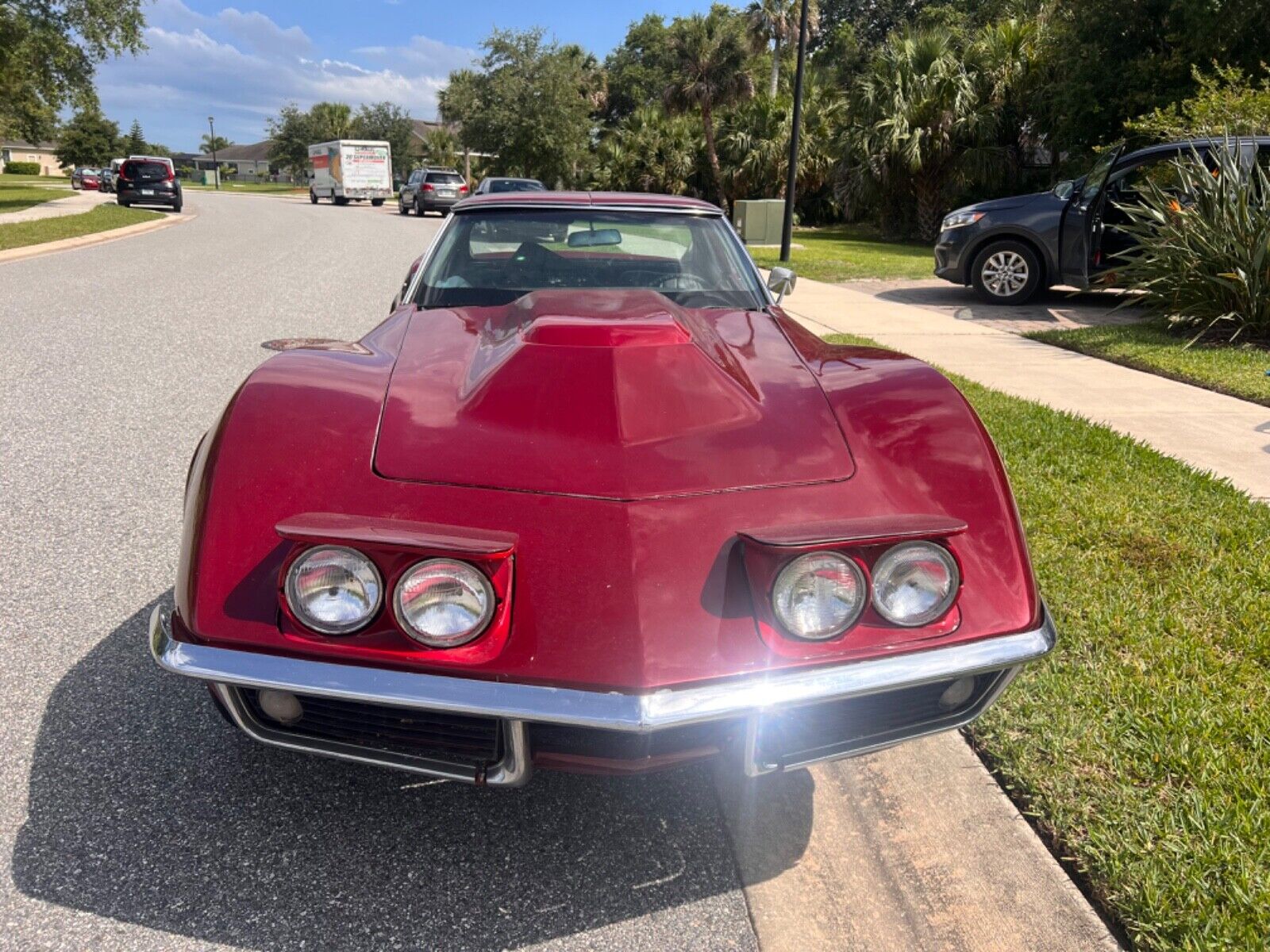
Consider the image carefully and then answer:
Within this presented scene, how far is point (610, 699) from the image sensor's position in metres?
1.73

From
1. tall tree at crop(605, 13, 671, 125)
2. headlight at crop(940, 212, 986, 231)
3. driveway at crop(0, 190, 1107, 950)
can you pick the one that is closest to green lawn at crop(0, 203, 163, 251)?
headlight at crop(940, 212, 986, 231)

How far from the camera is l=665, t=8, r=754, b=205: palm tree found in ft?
103

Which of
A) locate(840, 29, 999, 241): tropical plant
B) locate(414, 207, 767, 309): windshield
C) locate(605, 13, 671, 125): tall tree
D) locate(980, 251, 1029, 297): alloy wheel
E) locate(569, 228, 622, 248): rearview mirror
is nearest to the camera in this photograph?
locate(414, 207, 767, 309): windshield

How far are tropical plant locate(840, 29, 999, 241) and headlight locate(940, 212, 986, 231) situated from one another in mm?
11514

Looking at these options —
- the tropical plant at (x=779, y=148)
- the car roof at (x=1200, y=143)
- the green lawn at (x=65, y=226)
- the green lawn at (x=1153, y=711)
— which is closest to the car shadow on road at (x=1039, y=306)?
the car roof at (x=1200, y=143)

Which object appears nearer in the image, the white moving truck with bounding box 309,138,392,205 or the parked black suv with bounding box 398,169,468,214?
the parked black suv with bounding box 398,169,468,214

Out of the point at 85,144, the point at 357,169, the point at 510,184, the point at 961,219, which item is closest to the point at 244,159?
the point at 85,144

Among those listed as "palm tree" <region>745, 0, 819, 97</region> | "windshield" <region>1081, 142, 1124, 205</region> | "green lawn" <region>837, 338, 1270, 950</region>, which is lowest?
"green lawn" <region>837, 338, 1270, 950</region>

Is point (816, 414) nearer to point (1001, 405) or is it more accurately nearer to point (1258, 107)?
point (1001, 405)

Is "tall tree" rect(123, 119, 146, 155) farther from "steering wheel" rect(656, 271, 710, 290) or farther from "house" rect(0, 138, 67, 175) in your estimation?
"steering wheel" rect(656, 271, 710, 290)

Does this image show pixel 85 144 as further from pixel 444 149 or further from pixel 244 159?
pixel 444 149

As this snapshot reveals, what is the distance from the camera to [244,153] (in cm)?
12319

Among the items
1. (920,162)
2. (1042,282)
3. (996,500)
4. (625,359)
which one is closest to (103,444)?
(625,359)

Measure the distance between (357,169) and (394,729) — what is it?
40724mm
